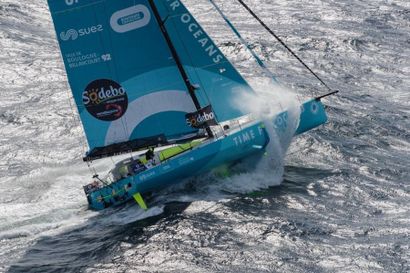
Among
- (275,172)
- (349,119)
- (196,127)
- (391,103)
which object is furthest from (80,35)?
(391,103)

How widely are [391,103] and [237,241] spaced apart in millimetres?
16979

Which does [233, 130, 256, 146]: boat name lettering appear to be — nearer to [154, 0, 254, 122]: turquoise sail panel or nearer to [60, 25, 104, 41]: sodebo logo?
[154, 0, 254, 122]: turquoise sail panel

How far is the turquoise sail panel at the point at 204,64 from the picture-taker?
81.9 feet

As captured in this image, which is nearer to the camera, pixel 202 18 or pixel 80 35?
pixel 80 35

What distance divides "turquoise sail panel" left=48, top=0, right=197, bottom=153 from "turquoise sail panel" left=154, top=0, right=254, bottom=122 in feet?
1.76

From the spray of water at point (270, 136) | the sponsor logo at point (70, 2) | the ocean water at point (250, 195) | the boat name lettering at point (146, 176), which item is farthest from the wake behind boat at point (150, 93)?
the ocean water at point (250, 195)

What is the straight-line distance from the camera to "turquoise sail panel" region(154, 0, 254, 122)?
25.0m

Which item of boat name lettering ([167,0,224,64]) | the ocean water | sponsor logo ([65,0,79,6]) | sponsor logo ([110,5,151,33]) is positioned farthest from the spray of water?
sponsor logo ([65,0,79,6])

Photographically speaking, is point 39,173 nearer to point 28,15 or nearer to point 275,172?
point 275,172

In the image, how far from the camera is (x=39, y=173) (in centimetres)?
2848

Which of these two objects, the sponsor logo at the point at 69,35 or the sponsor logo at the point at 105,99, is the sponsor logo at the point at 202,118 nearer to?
the sponsor logo at the point at 105,99

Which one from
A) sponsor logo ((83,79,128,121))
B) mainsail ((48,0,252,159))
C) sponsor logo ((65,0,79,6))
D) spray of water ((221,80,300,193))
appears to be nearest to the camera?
sponsor logo ((65,0,79,6))

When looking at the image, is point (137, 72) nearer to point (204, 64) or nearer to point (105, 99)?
point (105, 99)

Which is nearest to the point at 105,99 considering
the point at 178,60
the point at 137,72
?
the point at 137,72
